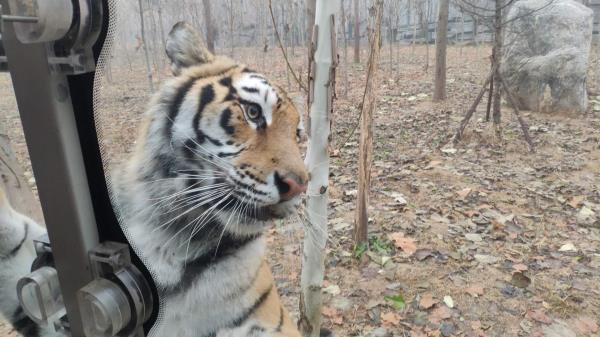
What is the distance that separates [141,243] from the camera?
704 millimetres

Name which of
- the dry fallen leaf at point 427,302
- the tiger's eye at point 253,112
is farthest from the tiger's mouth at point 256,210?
the dry fallen leaf at point 427,302

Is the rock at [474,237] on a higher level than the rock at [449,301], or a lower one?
higher

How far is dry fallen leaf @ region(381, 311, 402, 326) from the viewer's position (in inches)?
109

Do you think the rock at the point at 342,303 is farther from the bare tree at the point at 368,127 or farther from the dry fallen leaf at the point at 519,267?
the dry fallen leaf at the point at 519,267

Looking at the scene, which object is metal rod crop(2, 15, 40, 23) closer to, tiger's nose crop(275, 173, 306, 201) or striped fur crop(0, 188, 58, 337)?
striped fur crop(0, 188, 58, 337)

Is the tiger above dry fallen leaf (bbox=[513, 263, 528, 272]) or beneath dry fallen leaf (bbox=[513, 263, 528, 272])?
above

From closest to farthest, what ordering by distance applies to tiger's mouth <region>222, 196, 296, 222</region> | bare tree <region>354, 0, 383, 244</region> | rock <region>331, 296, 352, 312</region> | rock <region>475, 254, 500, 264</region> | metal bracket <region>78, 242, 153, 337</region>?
metal bracket <region>78, 242, 153, 337</region> < tiger's mouth <region>222, 196, 296, 222</region> < bare tree <region>354, 0, 383, 244</region> < rock <region>331, 296, 352, 312</region> < rock <region>475, 254, 500, 264</region>

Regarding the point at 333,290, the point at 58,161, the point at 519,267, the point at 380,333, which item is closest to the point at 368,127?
the point at 333,290

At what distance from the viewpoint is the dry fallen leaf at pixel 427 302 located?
2.91 meters

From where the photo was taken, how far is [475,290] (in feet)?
10.1

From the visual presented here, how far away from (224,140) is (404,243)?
2971mm

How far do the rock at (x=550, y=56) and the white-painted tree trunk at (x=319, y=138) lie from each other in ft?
22.2

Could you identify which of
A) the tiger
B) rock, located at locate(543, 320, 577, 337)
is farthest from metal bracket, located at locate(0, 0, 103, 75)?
rock, located at locate(543, 320, 577, 337)

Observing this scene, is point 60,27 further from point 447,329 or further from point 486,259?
point 486,259
